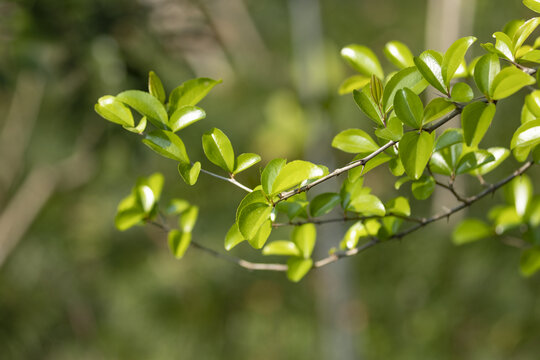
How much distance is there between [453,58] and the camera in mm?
275

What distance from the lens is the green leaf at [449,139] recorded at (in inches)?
12.8

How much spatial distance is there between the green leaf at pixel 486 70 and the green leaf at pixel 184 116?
0.17 meters

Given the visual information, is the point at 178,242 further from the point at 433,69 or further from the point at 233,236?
the point at 433,69

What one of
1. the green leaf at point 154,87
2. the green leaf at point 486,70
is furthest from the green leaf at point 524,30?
the green leaf at point 154,87

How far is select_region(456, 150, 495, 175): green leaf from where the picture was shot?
34 centimetres

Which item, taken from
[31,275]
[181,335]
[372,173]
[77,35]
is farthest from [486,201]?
[31,275]

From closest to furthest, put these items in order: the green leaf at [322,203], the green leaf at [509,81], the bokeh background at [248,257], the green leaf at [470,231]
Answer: the green leaf at [509,81] → the green leaf at [322,203] → the green leaf at [470,231] → the bokeh background at [248,257]

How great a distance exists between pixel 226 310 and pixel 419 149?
1345 mm

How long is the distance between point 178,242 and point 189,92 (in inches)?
6.1

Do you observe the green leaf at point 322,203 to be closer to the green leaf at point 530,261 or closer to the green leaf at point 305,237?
the green leaf at point 305,237

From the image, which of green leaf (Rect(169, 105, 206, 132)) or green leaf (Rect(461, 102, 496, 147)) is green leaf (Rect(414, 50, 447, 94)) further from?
green leaf (Rect(169, 105, 206, 132))

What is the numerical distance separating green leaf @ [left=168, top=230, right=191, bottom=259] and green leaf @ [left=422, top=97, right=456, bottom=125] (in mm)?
235

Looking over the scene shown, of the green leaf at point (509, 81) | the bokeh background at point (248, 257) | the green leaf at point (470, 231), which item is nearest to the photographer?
the green leaf at point (509, 81)

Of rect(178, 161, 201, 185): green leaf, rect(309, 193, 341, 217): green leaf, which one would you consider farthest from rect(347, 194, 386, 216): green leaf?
rect(178, 161, 201, 185): green leaf
